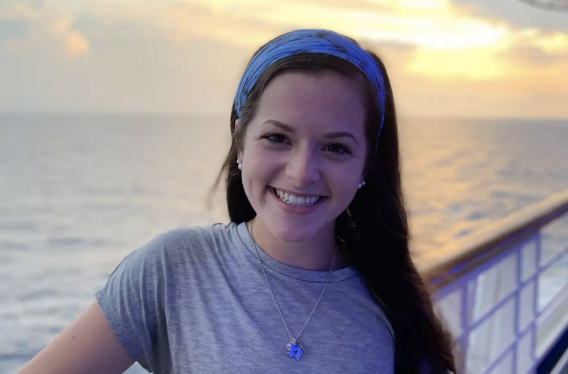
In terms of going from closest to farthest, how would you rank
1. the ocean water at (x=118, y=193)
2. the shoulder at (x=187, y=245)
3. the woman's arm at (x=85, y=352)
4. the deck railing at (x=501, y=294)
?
the woman's arm at (x=85, y=352), the shoulder at (x=187, y=245), the deck railing at (x=501, y=294), the ocean water at (x=118, y=193)

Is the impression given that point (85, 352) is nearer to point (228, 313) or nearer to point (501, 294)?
point (228, 313)

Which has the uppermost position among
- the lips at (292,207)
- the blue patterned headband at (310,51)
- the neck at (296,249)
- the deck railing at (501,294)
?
the blue patterned headband at (310,51)

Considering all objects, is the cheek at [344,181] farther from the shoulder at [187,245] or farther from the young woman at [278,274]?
the shoulder at [187,245]

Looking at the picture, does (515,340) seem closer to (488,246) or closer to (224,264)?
(488,246)

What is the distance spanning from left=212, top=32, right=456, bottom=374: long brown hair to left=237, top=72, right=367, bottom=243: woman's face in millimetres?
44

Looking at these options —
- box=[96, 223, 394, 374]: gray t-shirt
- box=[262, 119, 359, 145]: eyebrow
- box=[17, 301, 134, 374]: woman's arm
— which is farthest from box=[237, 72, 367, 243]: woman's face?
box=[17, 301, 134, 374]: woman's arm

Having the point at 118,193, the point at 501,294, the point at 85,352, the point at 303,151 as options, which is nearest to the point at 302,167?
the point at 303,151

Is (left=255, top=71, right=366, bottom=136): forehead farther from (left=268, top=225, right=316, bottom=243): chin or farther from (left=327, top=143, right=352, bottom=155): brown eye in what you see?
(left=268, top=225, right=316, bottom=243): chin

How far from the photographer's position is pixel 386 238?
3.43 ft

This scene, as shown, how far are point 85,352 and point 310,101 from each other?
1.67ft

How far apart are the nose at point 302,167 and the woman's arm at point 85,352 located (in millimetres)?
363

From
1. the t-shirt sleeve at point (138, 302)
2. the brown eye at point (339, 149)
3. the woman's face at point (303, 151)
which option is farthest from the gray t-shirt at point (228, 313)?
the brown eye at point (339, 149)

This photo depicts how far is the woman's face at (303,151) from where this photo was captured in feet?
2.71

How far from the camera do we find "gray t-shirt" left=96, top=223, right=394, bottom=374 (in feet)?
2.71
